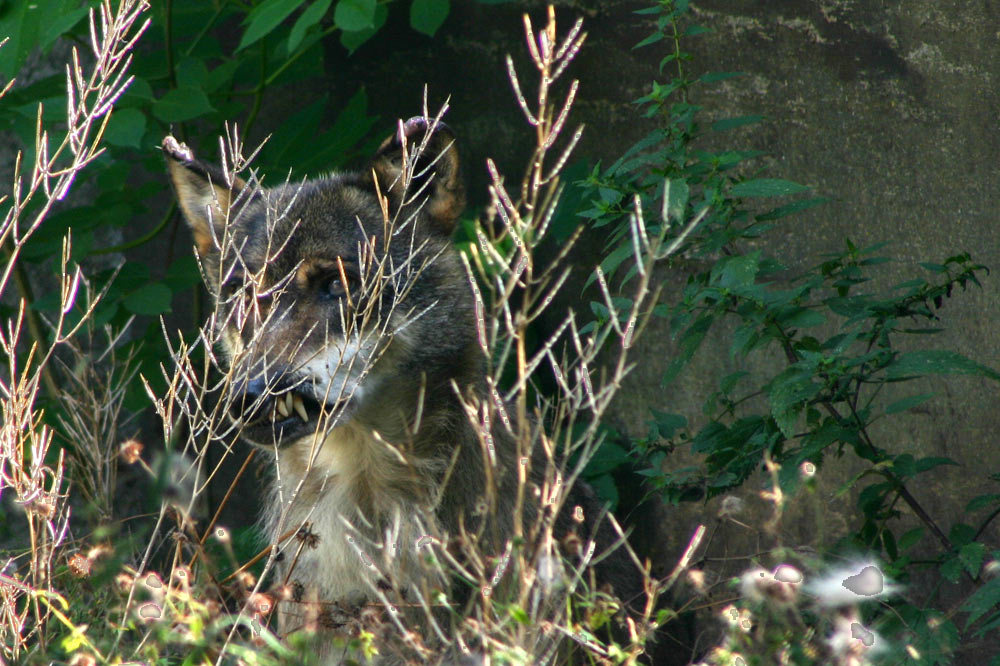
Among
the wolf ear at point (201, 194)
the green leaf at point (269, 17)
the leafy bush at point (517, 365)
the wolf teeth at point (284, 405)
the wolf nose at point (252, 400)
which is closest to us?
the leafy bush at point (517, 365)

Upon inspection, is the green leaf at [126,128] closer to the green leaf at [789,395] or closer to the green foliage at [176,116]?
the green foliage at [176,116]

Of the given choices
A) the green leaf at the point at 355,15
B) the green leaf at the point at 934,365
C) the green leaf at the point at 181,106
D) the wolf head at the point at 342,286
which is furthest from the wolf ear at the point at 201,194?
the green leaf at the point at 934,365

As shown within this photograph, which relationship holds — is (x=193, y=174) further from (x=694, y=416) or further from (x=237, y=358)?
(x=694, y=416)

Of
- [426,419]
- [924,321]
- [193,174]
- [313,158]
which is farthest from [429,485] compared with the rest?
[924,321]

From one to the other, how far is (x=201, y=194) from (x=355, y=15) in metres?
1.02

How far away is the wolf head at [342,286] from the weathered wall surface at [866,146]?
1.49 m

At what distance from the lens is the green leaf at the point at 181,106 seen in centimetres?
453

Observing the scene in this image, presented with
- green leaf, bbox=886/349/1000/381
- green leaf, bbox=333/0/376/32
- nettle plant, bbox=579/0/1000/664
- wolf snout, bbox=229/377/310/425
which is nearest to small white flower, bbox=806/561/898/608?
nettle plant, bbox=579/0/1000/664

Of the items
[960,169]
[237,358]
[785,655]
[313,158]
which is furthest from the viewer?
[313,158]

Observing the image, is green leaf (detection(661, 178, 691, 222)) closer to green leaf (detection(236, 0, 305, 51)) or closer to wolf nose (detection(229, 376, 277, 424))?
wolf nose (detection(229, 376, 277, 424))

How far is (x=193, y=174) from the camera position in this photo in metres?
4.52

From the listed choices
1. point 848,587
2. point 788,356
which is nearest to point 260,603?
point 848,587

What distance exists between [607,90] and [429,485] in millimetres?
2375

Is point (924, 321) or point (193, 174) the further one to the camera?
point (924, 321)
